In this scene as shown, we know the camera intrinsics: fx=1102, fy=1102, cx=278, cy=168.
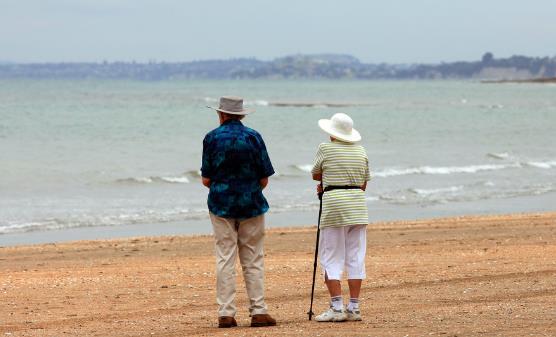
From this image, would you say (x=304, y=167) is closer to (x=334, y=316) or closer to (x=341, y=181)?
(x=334, y=316)

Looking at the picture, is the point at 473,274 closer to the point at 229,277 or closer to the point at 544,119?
the point at 229,277

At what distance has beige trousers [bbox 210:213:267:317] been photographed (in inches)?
304

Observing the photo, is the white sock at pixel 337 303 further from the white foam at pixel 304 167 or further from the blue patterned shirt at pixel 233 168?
the white foam at pixel 304 167

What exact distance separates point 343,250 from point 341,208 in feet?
1.22

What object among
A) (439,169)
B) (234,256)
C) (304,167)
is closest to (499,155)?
(439,169)

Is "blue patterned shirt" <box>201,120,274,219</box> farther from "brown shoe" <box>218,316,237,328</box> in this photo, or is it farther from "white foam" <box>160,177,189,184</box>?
"white foam" <box>160,177,189,184</box>

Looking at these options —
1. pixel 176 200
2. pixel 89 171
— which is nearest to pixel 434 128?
pixel 89 171

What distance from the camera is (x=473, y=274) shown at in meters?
10.5

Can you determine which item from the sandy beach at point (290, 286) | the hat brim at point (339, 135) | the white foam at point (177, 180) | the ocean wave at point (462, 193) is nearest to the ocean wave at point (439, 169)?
the ocean wave at point (462, 193)

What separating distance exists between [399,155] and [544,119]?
96.9 feet

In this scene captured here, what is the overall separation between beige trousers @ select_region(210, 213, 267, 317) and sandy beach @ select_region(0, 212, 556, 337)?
222 mm

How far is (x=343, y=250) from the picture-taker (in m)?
7.99

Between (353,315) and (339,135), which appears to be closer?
(339,135)

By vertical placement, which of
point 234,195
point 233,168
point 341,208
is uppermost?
point 233,168
